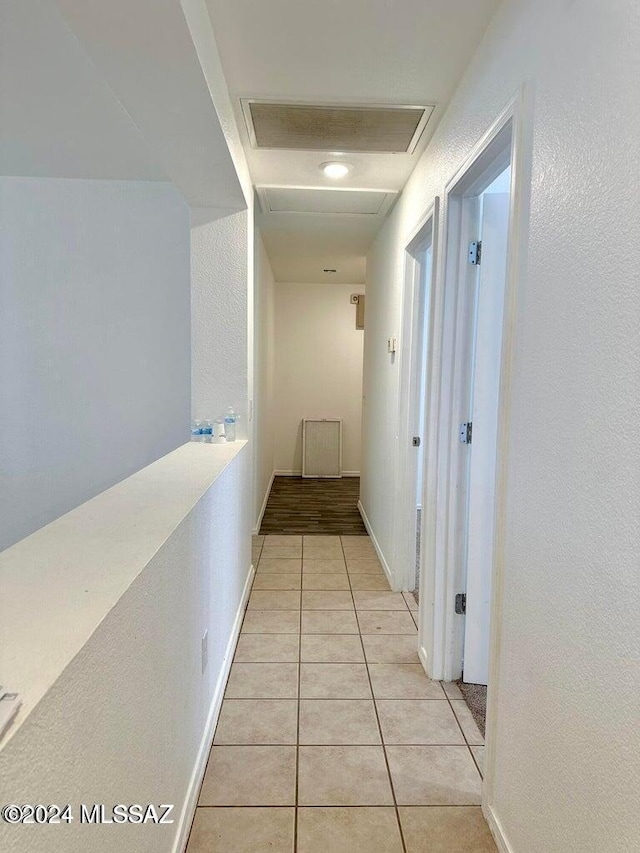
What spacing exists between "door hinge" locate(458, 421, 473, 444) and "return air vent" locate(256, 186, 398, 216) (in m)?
1.60

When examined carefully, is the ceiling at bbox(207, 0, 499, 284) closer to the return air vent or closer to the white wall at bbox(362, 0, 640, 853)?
the white wall at bbox(362, 0, 640, 853)

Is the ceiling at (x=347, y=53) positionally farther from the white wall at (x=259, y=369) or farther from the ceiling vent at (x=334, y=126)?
the white wall at (x=259, y=369)

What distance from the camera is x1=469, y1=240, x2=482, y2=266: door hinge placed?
6.20 feet

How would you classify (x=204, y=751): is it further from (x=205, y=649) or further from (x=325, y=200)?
(x=325, y=200)

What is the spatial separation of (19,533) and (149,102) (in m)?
2.34

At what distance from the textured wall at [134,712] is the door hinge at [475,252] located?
1.27 metres

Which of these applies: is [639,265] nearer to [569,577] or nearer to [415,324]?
[569,577]

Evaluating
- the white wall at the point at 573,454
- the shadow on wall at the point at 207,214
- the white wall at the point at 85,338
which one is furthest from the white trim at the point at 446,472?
the white wall at the point at 85,338

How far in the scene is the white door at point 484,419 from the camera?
1.89 metres

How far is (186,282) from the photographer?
2.77 meters

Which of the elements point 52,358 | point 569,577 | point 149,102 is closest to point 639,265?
point 569,577

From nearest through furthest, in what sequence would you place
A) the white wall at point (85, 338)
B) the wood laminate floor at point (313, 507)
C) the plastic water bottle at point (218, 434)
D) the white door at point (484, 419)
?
the white door at point (484, 419) → the plastic water bottle at point (218, 434) → the white wall at point (85, 338) → the wood laminate floor at point (313, 507)

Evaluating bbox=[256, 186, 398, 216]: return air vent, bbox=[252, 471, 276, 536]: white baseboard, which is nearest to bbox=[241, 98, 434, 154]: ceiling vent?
bbox=[256, 186, 398, 216]: return air vent

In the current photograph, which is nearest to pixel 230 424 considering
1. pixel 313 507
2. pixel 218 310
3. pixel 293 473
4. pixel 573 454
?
pixel 218 310
